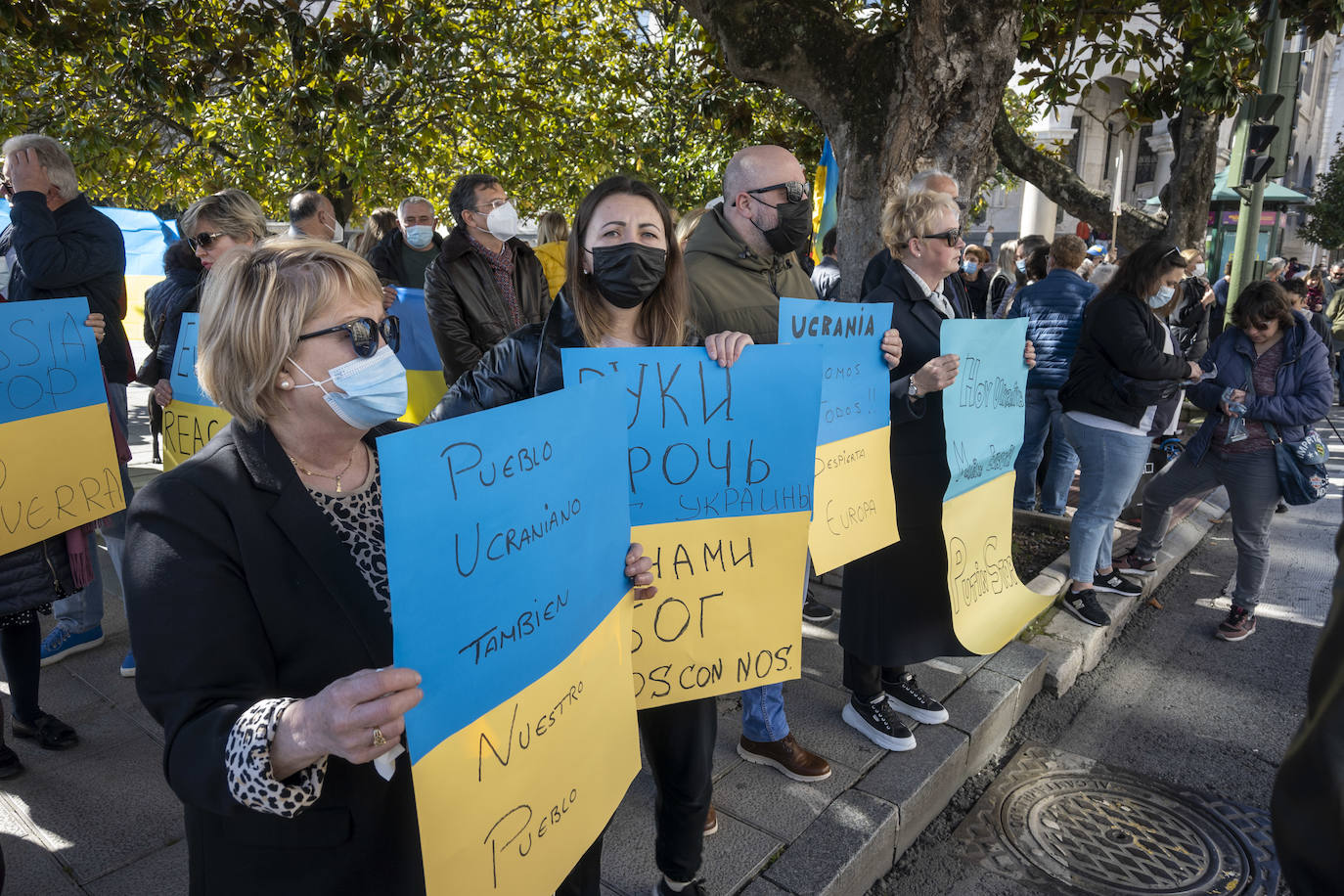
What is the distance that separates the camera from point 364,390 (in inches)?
58.8

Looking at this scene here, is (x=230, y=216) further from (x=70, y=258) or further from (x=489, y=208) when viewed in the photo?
(x=489, y=208)

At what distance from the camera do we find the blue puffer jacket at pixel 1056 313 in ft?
18.3

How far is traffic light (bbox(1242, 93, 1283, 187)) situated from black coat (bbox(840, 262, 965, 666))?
594cm

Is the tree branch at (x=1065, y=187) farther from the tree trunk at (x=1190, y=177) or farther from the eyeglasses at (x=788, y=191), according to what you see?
the eyeglasses at (x=788, y=191)

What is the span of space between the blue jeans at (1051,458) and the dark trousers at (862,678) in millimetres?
3057

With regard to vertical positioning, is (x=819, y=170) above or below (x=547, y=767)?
above

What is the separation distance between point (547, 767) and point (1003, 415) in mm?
2533

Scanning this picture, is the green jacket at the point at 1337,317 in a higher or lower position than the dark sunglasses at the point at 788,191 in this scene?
lower

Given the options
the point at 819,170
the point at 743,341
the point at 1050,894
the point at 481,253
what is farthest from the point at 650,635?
the point at 819,170

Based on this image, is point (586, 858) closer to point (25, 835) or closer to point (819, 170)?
point (25, 835)

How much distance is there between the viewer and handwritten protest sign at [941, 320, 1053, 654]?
3.17 m

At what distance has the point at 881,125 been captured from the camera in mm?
4809

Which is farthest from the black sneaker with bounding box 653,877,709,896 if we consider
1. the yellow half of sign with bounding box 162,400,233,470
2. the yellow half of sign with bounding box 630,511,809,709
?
the yellow half of sign with bounding box 162,400,233,470

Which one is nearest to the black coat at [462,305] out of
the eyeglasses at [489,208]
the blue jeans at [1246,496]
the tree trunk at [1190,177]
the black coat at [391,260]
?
the eyeglasses at [489,208]
